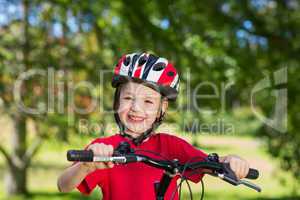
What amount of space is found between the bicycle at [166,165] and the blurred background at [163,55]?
16.6ft

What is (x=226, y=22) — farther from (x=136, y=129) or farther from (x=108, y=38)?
(x=136, y=129)

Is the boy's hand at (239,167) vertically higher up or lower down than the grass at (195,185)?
higher up

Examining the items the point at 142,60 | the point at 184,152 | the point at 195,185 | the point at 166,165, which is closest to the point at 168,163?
the point at 166,165

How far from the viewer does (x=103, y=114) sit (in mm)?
11023

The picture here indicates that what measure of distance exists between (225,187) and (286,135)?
595 centimetres

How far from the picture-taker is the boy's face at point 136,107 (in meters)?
3.20

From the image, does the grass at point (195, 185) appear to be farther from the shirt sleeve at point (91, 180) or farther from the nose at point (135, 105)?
the shirt sleeve at point (91, 180)

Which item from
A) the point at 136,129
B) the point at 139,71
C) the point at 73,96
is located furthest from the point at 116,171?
the point at 73,96

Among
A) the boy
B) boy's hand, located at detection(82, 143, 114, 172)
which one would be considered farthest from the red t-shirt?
boy's hand, located at detection(82, 143, 114, 172)

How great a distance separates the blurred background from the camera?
891 centimetres

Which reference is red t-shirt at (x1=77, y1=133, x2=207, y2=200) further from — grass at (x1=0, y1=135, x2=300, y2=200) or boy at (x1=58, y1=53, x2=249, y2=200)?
grass at (x1=0, y1=135, x2=300, y2=200)

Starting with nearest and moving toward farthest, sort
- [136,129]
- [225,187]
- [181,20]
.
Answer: [136,129]
[181,20]
[225,187]

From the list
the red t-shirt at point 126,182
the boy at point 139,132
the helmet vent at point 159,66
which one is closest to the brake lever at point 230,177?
the boy at point 139,132

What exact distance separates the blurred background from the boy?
4.49 metres
